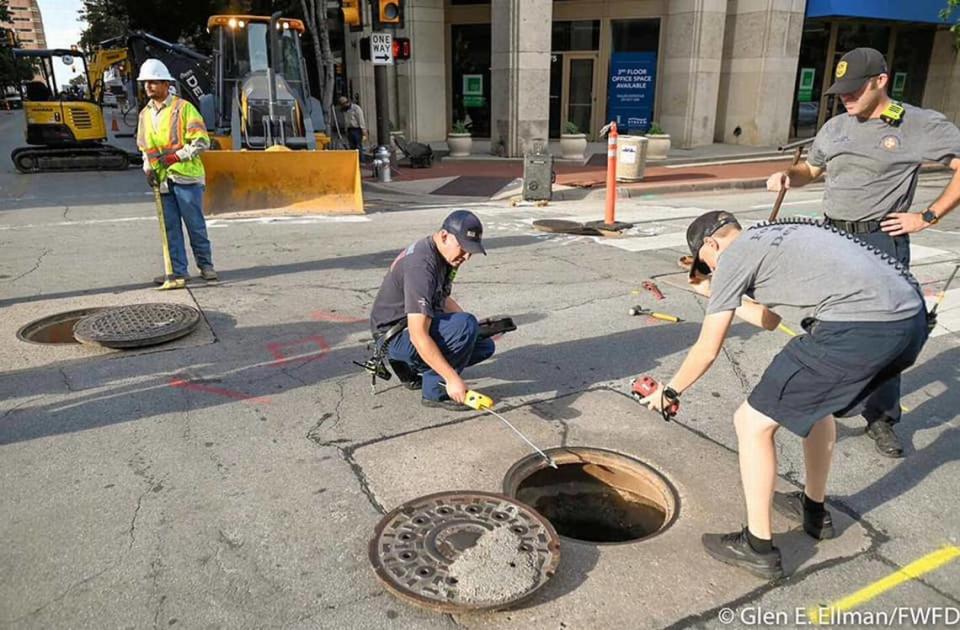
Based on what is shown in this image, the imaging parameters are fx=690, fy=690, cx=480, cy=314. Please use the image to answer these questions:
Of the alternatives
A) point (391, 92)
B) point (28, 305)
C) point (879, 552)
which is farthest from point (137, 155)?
point (879, 552)

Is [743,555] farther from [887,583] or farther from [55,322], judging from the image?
[55,322]

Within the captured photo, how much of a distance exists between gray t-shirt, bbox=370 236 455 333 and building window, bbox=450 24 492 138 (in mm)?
18541

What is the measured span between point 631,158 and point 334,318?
32.0 feet

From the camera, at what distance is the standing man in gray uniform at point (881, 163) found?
345 cm

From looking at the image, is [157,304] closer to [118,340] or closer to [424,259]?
[118,340]

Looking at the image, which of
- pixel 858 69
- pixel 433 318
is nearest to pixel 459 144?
pixel 433 318

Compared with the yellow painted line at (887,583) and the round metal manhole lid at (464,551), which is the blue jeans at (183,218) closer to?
the round metal manhole lid at (464,551)

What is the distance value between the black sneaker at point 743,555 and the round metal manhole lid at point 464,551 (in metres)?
0.65

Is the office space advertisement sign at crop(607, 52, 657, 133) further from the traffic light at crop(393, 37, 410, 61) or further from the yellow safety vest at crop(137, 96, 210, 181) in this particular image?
the yellow safety vest at crop(137, 96, 210, 181)

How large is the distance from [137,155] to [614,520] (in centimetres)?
1677

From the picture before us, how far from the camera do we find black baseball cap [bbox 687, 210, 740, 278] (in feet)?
8.79

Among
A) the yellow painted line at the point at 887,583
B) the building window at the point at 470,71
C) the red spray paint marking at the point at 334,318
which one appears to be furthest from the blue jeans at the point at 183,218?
the building window at the point at 470,71

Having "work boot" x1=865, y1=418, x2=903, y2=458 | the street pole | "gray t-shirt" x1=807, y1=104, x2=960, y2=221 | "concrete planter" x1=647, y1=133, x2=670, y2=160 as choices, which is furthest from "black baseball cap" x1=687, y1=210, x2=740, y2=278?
"concrete planter" x1=647, y1=133, x2=670, y2=160

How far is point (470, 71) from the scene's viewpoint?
2220 centimetres
